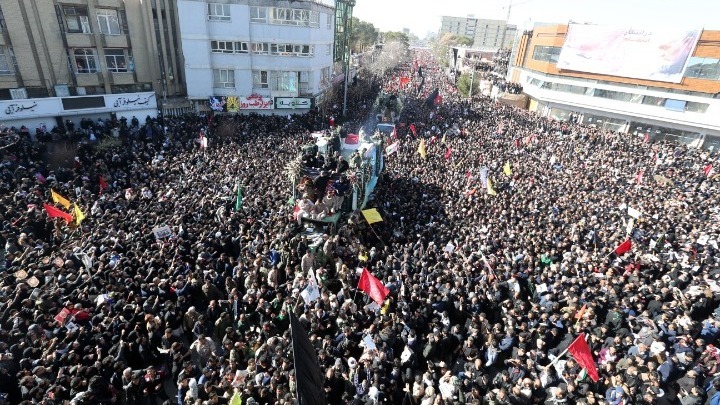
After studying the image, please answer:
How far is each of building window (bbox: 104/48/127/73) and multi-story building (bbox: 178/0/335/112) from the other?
4.28m

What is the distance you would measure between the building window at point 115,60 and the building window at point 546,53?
42.6m

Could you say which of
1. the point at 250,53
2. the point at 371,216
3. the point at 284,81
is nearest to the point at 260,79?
the point at 284,81

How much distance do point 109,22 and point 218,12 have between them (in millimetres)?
7545

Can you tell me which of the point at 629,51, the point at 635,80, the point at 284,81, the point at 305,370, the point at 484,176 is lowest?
the point at 484,176

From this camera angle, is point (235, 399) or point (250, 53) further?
point (250, 53)

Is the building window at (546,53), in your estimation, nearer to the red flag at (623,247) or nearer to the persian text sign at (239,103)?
the persian text sign at (239,103)

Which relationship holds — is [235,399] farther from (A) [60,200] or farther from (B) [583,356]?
(A) [60,200]

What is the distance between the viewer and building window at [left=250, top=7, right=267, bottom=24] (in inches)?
1187

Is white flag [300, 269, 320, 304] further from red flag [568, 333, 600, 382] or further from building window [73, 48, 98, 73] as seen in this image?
building window [73, 48, 98, 73]

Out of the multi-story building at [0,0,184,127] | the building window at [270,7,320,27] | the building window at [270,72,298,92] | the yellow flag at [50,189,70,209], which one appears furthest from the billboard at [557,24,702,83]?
the yellow flag at [50,189,70,209]

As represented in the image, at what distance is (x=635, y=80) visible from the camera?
36469 mm

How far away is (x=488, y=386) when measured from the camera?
8047mm

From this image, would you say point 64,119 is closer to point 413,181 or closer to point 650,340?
point 413,181

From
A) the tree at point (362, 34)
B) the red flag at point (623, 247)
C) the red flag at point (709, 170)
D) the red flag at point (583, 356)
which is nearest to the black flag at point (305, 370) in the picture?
the red flag at point (583, 356)
